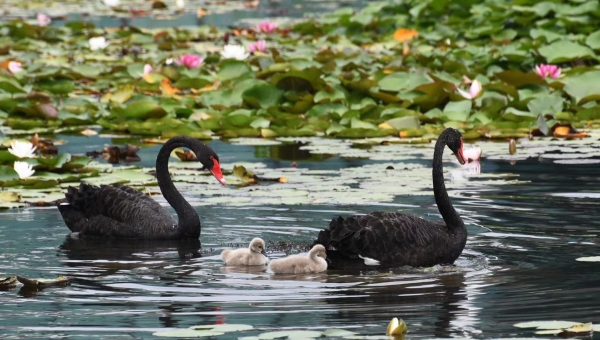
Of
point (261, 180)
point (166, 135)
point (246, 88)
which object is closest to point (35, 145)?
point (166, 135)

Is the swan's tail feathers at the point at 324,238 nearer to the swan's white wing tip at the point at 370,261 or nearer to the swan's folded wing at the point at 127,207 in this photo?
the swan's white wing tip at the point at 370,261

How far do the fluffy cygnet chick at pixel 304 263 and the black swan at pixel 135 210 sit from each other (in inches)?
56.4

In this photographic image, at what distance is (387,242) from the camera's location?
8023mm

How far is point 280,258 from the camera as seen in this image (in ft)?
27.5

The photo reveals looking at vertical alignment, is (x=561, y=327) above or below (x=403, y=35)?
below

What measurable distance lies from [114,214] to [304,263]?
7.47 ft

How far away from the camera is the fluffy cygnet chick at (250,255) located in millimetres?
8070

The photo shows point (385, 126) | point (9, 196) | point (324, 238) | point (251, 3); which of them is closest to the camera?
point (324, 238)

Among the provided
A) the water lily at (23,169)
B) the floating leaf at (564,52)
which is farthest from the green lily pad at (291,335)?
the floating leaf at (564,52)

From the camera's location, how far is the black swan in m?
9.34

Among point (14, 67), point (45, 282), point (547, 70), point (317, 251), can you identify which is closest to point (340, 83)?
point (547, 70)

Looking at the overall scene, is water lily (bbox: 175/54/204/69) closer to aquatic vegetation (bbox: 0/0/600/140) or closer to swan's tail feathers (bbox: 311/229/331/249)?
aquatic vegetation (bbox: 0/0/600/140)

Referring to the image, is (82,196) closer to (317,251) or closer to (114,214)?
(114,214)

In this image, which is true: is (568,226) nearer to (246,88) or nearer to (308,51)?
(246,88)
